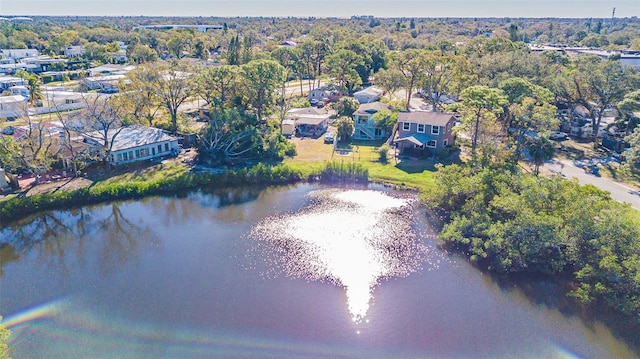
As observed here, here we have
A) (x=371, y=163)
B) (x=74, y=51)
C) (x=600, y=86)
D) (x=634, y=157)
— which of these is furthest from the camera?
(x=74, y=51)

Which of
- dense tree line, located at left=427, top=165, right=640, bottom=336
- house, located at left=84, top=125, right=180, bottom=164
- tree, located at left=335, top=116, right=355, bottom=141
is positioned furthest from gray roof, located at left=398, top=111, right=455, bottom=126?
house, located at left=84, top=125, right=180, bottom=164

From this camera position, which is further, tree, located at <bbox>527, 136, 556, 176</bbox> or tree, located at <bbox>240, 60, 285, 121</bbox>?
tree, located at <bbox>240, 60, 285, 121</bbox>

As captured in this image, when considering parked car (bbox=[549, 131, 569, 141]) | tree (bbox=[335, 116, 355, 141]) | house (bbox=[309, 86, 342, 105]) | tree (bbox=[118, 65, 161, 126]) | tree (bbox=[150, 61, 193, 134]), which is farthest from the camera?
house (bbox=[309, 86, 342, 105])

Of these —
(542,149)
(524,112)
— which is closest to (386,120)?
(524,112)

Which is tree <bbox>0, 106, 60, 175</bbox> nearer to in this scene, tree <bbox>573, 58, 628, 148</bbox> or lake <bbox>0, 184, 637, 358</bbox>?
lake <bbox>0, 184, 637, 358</bbox>

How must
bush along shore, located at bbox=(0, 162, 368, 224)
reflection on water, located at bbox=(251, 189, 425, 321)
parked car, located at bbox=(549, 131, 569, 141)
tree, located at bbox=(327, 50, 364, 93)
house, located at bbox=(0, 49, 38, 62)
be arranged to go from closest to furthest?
reflection on water, located at bbox=(251, 189, 425, 321), bush along shore, located at bbox=(0, 162, 368, 224), parked car, located at bbox=(549, 131, 569, 141), tree, located at bbox=(327, 50, 364, 93), house, located at bbox=(0, 49, 38, 62)

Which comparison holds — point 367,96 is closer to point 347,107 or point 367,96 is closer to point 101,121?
point 347,107
